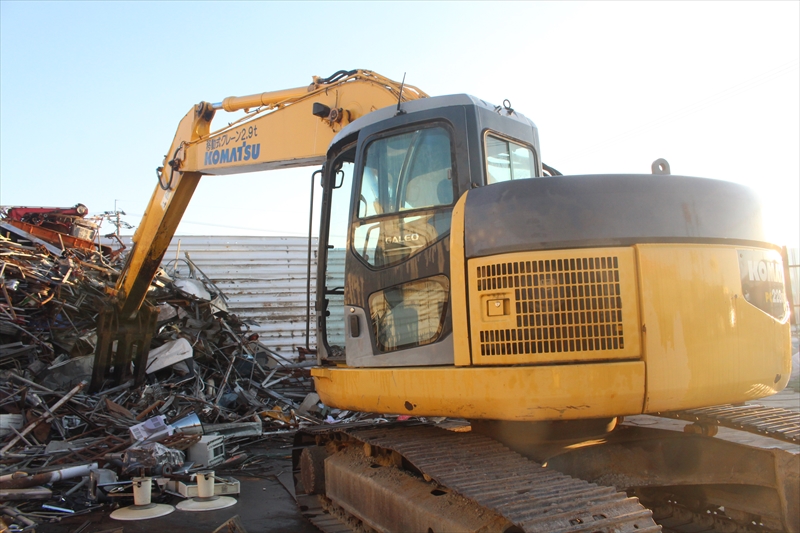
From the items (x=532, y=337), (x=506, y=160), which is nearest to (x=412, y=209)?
(x=506, y=160)

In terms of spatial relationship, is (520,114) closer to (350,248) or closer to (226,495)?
(350,248)

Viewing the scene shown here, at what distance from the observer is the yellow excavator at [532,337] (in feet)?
11.1

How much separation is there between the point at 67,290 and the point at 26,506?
5270mm

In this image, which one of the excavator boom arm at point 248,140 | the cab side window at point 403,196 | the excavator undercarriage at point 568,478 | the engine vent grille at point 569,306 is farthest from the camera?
the excavator boom arm at point 248,140

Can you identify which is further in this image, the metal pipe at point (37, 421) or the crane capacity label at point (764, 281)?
the metal pipe at point (37, 421)

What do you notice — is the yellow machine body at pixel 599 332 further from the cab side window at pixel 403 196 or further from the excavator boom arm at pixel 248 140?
the excavator boom arm at pixel 248 140

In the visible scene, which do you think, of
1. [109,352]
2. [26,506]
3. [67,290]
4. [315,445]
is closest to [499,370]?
[315,445]

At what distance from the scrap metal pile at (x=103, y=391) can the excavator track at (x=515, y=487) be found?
319cm

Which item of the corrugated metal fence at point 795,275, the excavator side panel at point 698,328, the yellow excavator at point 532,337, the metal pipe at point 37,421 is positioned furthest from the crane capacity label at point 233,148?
the corrugated metal fence at point 795,275

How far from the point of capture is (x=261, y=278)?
1430cm

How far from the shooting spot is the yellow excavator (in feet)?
11.1

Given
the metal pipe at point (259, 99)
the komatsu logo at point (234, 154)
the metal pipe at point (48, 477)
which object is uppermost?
the metal pipe at point (259, 99)

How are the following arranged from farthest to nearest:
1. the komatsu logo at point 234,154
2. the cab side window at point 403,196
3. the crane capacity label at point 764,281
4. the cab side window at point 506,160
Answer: the komatsu logo at point 234,154, the cab side window at point 506,160, the cab side window at point 403,196, the crane capacity label at point 764,281

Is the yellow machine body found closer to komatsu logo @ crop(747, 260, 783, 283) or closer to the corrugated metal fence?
komatsu logo @ crop(747, 260, 783, 283)
